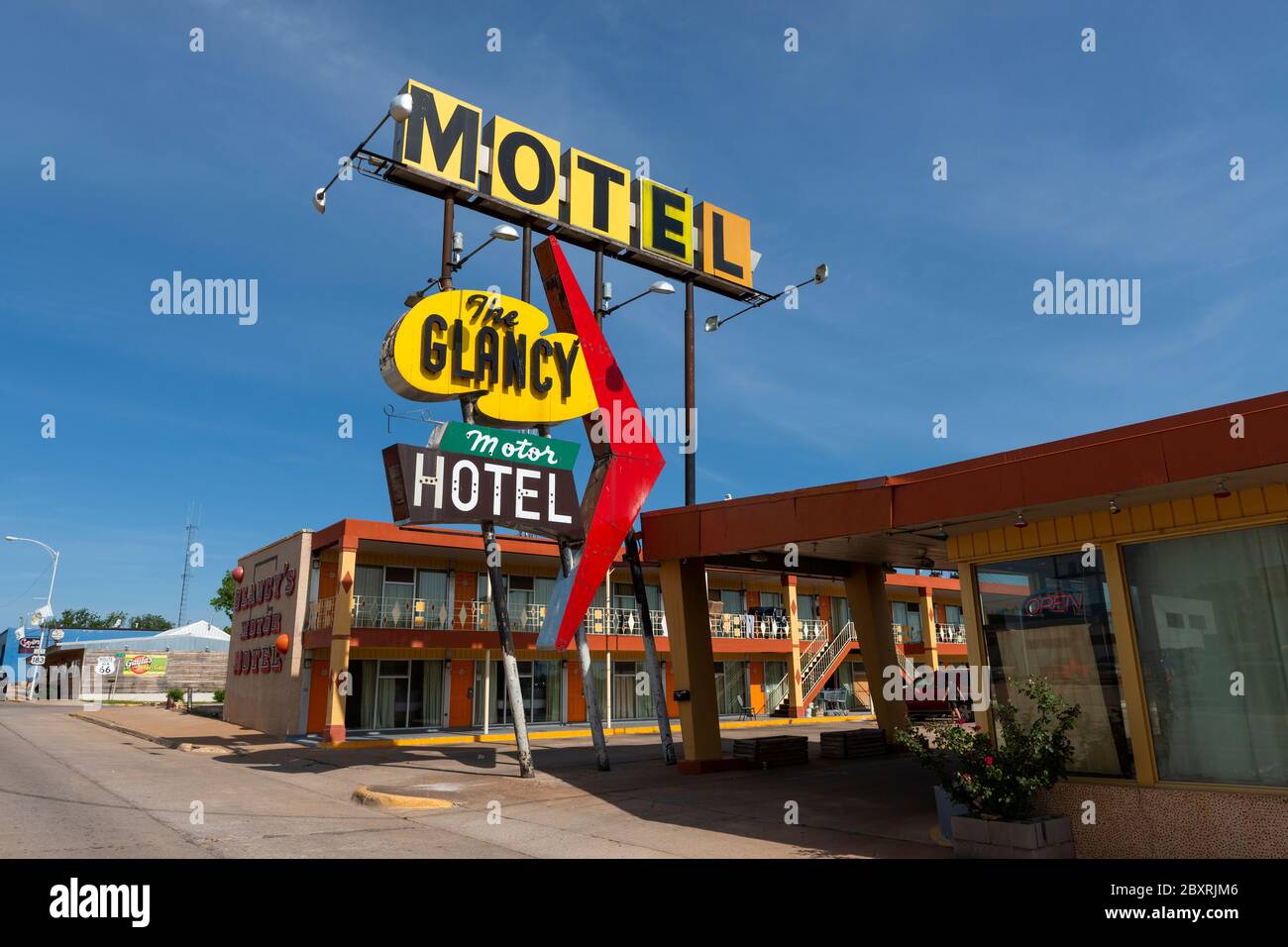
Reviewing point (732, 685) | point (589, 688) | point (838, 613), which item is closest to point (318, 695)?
point (589, 688)

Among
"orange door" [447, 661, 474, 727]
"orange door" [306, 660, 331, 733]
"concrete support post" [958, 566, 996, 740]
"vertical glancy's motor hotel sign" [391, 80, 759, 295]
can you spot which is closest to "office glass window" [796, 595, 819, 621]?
"orange door" [447, 661, 474, 727]

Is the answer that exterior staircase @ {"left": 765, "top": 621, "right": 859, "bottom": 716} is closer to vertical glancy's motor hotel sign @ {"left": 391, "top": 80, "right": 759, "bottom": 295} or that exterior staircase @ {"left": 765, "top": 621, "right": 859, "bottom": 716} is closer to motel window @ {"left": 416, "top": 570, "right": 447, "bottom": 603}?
motel window @ {"left": 416, "top": 570, "right": 447, "bottom": 603}

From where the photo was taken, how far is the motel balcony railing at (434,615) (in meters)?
27.2

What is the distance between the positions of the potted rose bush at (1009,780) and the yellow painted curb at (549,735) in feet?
59.6

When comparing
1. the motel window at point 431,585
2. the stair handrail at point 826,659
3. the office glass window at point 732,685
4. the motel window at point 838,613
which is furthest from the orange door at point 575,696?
the motel window at point 838,613

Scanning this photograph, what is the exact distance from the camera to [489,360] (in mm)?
17922

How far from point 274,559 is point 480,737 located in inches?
425

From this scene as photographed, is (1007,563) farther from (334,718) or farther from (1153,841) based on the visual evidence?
(334,718)

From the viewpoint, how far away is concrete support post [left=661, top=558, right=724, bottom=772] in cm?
1698

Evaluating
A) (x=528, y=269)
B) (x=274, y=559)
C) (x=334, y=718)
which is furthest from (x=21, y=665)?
(x=528, y=269)

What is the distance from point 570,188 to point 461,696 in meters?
17.5

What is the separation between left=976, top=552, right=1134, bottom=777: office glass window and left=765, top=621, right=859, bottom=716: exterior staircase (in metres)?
25.7
